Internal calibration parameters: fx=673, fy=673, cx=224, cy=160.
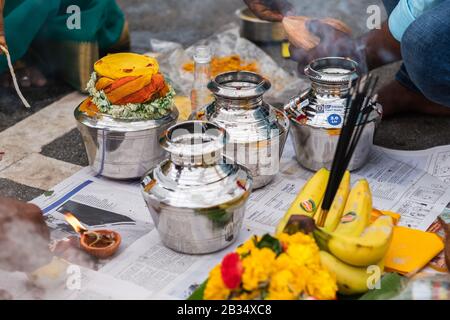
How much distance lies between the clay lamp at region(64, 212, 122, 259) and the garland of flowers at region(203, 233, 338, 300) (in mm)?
449

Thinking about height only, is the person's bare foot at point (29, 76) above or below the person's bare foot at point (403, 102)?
below

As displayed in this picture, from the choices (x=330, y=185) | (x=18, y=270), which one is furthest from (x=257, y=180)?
(x=18, y=270)

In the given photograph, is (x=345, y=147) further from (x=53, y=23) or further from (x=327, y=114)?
(x=53, y=23)

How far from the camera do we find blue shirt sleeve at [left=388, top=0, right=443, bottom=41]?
8.51 feet

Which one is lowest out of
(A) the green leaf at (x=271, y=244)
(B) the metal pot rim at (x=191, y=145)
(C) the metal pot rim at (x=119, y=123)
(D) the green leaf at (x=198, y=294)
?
(D) the green leaf at (x=198, y=294)

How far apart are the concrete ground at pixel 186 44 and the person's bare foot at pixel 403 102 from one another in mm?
38

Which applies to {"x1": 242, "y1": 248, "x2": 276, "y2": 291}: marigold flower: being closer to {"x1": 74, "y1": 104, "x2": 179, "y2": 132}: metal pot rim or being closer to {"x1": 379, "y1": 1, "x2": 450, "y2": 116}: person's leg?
{"x1": 74, "y1": 104, "x2": 179, "y2": 132}: metal pot rim

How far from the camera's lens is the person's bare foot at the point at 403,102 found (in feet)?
10.1

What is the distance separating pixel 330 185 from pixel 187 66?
170 centimetres

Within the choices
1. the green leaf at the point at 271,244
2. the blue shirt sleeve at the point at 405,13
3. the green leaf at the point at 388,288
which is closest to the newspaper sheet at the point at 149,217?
the green leaf at the point at 271,244

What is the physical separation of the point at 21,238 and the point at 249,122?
3.06 feet

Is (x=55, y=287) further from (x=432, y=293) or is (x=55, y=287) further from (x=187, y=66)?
(x=187, y=66)

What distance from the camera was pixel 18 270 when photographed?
1971 millimetres

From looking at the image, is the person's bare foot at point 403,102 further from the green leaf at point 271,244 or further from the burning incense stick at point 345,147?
the green leaf at point 271,244
